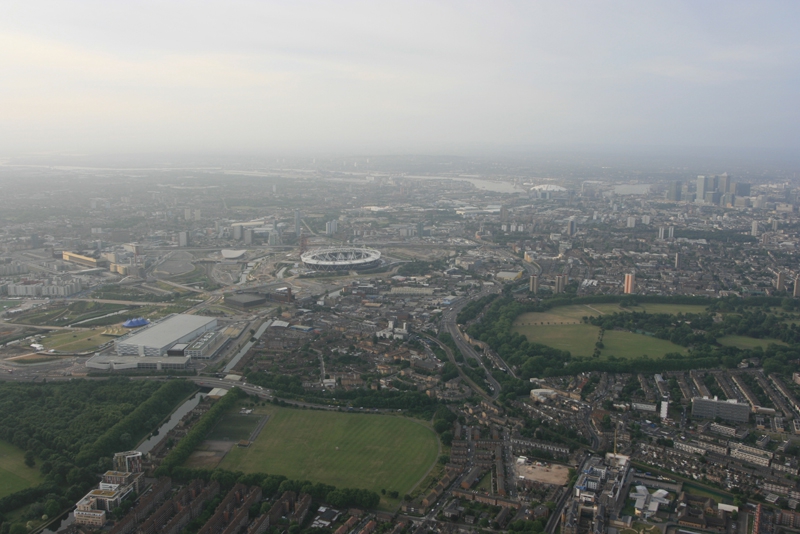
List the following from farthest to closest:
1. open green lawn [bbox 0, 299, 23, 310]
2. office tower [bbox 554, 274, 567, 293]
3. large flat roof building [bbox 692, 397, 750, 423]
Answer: office tower [bbox 554, 274, 567, 293], open green lawn [bbox 0, 299, 23, 310], large flat roof building [bbox 692, 397, 750, 423]

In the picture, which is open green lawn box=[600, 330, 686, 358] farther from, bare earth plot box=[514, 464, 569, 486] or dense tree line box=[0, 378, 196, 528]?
dense tree line box=[0, 378, 196, 528]

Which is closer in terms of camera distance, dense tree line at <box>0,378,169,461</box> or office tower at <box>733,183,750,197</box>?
dense tree line at <box>0,378,169,461</box>

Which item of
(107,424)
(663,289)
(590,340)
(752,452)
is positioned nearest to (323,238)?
(663,289)

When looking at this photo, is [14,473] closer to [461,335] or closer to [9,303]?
[461,335]

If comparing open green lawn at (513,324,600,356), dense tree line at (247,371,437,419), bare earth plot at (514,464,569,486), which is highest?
dense tree line at (247,371,437,419)

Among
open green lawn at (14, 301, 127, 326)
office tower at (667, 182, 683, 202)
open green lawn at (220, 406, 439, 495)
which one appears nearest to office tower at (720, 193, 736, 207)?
office tower at (667, 182, 683, 202)
